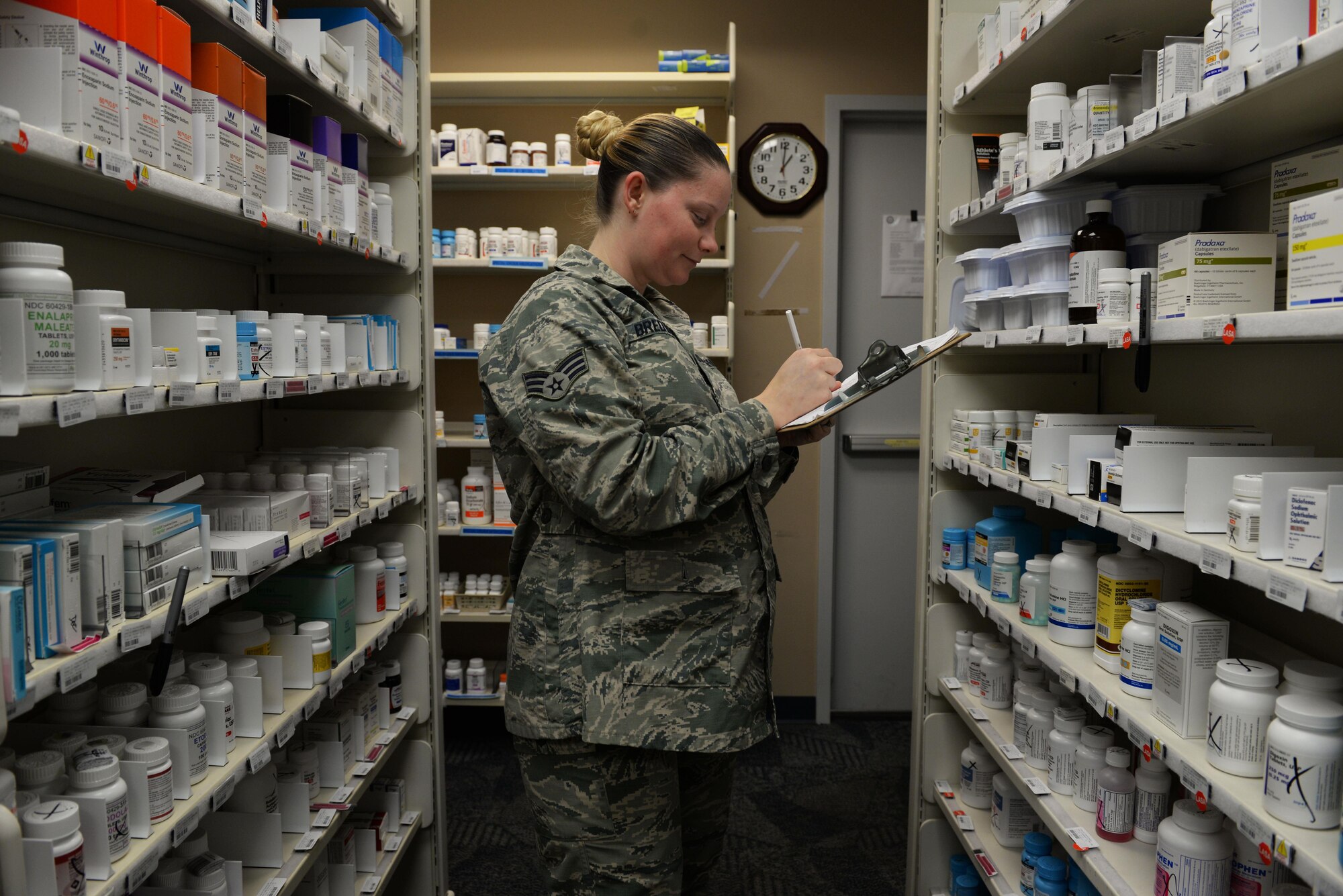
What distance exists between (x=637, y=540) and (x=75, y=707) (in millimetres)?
1021

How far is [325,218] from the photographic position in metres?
2.19

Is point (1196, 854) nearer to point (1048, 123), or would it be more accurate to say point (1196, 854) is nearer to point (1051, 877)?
point (1051, 877)

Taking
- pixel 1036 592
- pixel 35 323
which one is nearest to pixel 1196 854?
pixel 1036 592

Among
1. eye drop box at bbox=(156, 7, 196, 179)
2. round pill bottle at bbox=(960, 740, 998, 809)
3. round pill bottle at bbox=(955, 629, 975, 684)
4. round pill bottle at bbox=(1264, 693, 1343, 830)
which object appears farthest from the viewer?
round pill bottle at bbox=(955, 629, 975, 684)

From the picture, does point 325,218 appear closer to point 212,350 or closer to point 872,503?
point 212,350

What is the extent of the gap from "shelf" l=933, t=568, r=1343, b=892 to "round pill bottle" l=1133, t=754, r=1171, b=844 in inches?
7.3

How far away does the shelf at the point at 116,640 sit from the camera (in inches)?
46.6

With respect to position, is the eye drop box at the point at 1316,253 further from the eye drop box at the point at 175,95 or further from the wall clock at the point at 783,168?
the wall clock at the point at 783,168

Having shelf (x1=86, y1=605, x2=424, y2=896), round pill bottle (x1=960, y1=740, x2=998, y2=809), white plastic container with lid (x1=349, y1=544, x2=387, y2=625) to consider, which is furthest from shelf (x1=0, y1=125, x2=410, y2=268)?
round pill bottle (x1=960, y1=740, x2=998, y2=809)

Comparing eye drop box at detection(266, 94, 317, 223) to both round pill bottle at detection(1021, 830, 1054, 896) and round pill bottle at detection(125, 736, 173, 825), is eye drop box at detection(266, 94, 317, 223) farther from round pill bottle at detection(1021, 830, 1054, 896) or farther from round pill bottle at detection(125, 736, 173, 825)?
round pill bottle at detection(1021, 830, 1054, 896)

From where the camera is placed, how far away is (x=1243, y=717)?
1.46m

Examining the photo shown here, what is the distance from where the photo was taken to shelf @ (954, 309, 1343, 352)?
4.14ft

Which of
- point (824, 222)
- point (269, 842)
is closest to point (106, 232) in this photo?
point (269, 842)

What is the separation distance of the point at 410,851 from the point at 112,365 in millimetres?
2120
